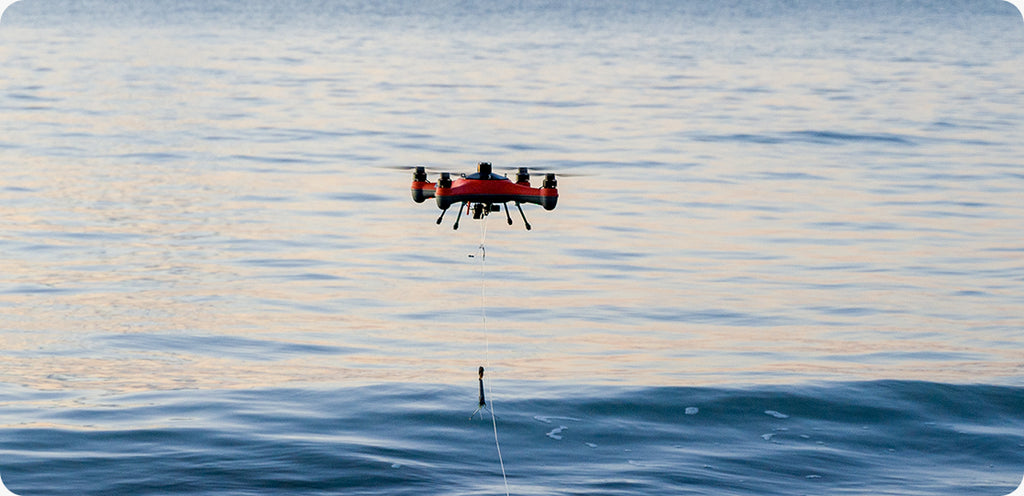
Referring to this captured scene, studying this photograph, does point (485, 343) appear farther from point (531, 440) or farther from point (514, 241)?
point (514, 241)

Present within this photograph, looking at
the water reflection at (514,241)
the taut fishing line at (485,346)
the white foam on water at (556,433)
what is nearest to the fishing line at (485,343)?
the taut fishing line at (485,346)

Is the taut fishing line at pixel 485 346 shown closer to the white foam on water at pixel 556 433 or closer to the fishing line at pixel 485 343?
the fishing line at pixel 485 343

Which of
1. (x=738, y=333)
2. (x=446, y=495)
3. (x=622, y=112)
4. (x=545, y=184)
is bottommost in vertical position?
(x=446, y=495)

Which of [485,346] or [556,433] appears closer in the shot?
[556,433]

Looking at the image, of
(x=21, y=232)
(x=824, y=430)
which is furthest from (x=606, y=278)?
(x=21, y=232)

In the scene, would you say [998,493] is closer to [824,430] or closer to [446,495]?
[824,430]

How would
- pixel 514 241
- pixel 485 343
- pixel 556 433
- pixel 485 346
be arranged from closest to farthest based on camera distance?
pixel 556 433 → pixel 485 346 → pixel 485 343 → pixel 514 241

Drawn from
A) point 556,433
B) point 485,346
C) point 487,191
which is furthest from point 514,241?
point 487,191

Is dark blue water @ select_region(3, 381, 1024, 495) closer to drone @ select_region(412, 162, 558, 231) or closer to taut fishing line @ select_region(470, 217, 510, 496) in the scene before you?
taut fishing line @ select_region(470, 217, 510, 496)
